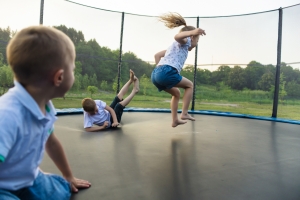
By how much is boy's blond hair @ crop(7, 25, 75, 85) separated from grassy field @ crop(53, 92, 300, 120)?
12.5 ft

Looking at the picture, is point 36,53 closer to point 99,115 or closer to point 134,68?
point 99,115

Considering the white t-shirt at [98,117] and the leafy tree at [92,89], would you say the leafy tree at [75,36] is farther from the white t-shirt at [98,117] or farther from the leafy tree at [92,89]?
the white t-shirt at [98,117]

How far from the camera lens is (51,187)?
0.83 metres

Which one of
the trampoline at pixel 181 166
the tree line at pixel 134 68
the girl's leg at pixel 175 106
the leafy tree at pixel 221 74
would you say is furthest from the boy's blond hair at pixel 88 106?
the leafy tree at pixel 221 74

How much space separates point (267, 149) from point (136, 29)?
13.1 feet

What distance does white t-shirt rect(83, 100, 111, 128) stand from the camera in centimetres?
240

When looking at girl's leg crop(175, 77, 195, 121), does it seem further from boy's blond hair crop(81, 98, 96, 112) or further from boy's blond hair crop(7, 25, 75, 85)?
boy's blond hair crop(7, 25, 75, 85)

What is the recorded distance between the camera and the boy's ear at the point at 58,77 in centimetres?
65

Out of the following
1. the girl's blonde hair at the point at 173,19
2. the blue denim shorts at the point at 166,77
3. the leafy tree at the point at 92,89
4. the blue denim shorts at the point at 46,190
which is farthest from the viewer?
the leafy tree at the point at 92,89

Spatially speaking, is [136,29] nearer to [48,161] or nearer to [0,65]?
[0,65]

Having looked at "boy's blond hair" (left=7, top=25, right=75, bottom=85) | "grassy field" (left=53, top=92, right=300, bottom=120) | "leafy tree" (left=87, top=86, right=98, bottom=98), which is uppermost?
"boy's blond hair" (left=7, top=25, right=75, bottom=85)

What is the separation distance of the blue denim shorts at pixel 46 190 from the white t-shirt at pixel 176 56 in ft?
5.14

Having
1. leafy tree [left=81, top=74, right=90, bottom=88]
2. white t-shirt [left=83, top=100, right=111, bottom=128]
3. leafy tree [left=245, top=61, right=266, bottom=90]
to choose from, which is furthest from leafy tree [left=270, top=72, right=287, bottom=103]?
leafy tree [left=81, top=74, right=90, bottom=88]

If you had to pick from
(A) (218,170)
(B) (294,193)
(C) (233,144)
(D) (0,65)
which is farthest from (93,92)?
(B) (294,193)
